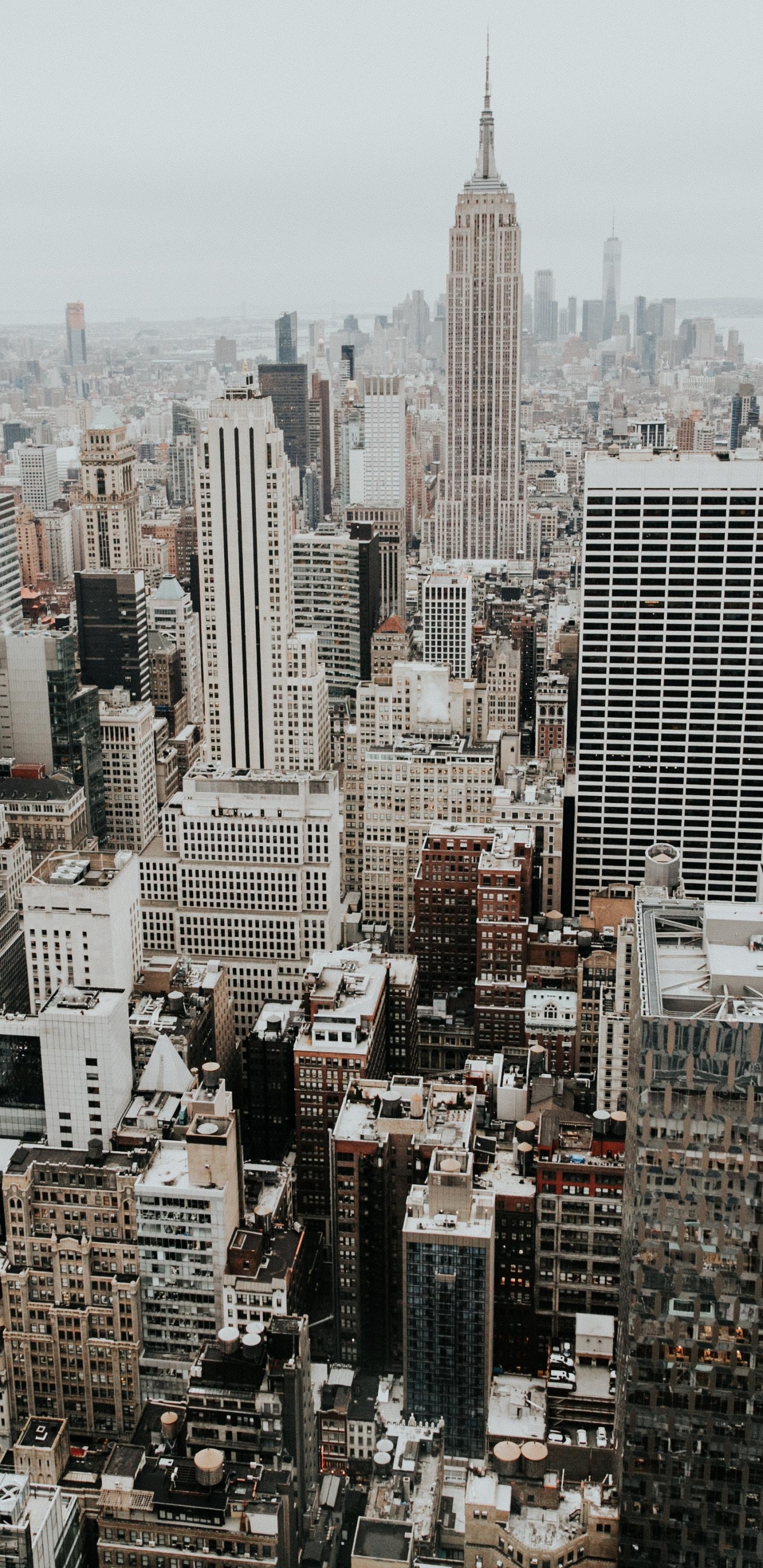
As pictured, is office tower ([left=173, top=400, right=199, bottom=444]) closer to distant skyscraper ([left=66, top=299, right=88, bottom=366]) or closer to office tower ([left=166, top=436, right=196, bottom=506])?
office tower ([left=166, top=436, right=196, bottom=506])

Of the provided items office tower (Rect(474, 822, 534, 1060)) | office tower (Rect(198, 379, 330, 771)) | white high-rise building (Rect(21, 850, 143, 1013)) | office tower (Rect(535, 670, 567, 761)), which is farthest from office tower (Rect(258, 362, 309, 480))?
white high-rise building (Rect(21, 850, 143, 1013))

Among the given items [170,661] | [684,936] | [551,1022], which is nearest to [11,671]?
[170,661]

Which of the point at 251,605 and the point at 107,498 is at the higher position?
the point at 107,498

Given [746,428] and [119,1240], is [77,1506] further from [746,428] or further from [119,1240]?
[746,428]

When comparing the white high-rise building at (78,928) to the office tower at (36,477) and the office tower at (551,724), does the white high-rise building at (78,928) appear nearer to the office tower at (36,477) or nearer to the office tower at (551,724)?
the office tower at (551,724)

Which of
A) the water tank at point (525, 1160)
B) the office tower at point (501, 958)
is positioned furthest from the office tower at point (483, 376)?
the water tank at point (525, 1160)

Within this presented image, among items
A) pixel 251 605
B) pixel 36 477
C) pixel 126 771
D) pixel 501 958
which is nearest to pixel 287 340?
pixel 36 477

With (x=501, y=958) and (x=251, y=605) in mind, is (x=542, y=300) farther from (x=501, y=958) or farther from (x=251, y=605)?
(x=501, y=958)
